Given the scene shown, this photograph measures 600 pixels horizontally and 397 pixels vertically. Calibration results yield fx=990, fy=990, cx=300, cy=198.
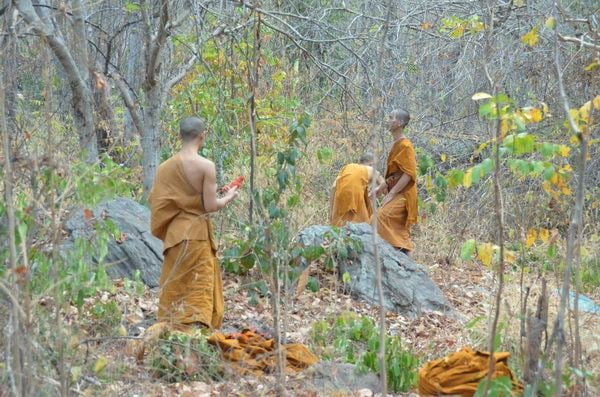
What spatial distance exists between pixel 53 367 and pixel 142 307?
337cm

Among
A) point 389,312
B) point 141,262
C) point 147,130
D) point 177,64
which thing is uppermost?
point 177,64

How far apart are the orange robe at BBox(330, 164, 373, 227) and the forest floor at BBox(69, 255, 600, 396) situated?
1056 mm

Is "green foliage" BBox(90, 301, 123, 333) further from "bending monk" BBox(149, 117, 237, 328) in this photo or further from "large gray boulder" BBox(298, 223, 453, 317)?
"large gray boulder" BBox(298, 223, 453, 317)

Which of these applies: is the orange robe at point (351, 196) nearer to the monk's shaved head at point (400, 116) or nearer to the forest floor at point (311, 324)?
the monk's shaved head at point (400, 116)

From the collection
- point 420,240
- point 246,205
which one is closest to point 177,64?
point 246,205

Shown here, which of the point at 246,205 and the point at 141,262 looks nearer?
the point at 141,262

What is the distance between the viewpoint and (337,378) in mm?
5957

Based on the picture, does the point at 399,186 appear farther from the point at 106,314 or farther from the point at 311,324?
the point at 106,314

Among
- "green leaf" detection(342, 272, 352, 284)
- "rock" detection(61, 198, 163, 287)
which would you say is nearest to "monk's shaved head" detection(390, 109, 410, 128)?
"green leaf" detection(342, 272, 352, 284)

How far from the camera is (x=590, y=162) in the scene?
14.1 metres

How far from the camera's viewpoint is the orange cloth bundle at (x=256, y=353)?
6.26 meters

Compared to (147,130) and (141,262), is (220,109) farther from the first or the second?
(141,262)

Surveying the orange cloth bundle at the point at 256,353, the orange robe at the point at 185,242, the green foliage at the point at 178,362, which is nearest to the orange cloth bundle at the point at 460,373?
the orange cloth bundle at the point at 256,353

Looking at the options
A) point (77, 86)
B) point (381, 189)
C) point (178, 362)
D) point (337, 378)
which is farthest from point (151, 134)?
point (337, 378)
